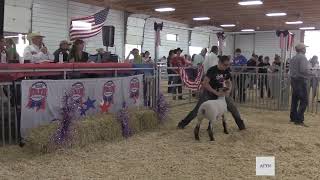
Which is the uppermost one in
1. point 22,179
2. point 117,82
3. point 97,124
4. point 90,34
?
point 90,34

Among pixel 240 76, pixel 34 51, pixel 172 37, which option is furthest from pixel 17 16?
pixel 172 37

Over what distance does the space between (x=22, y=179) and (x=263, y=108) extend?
740cm

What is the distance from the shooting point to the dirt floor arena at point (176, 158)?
409 cm

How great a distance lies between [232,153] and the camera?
16.5ft

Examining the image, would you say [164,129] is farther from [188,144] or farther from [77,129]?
[77,129]

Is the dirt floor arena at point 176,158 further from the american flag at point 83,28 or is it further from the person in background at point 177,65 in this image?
the american flag at point 83,28

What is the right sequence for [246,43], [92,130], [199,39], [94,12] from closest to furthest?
1. [92,130]
2. [94,12]
3. [199,39]
4. [246,43]

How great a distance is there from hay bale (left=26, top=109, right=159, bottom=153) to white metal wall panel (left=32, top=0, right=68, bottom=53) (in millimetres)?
8027

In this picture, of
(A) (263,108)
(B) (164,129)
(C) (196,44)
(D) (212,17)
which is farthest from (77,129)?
(C) (196,44)

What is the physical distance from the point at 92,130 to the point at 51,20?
9.36 m

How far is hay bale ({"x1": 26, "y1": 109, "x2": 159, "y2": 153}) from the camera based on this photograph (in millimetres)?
4770

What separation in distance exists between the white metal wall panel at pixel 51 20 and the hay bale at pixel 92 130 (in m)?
8.03

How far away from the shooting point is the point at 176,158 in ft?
15.6

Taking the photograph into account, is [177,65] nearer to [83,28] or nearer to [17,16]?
[83,28]
